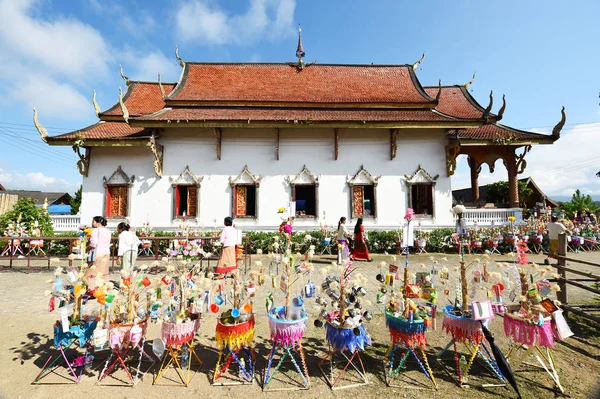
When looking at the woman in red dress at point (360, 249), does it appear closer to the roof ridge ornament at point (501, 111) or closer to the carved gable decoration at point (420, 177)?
the carved gable decoration at point (420, 177)

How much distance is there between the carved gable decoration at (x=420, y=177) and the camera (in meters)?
11.6

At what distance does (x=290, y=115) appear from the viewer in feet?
37.6

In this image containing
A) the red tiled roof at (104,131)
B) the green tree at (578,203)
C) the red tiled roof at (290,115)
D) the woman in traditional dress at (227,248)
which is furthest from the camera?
the green tree at (578,203)

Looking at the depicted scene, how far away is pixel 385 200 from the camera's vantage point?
11562 millimetres

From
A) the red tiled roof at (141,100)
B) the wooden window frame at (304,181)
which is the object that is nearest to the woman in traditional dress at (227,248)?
the wooden window frame at (304,181)

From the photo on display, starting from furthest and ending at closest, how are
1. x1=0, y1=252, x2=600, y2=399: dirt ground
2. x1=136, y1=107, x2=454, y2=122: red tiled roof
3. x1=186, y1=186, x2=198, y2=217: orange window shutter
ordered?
x1=186, y1=186, x2=198, y2=217: orange window shutter → x1=136, y1=107, x2=454, y2=122: red tiled roof → x1=0, y1=252, x2=600, y2=399: dirt ground

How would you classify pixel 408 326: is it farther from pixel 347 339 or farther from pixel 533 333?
pixel 533 333

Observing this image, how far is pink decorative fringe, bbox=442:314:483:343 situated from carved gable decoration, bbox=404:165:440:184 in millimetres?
8956

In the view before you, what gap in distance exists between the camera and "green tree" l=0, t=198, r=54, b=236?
10.4 m

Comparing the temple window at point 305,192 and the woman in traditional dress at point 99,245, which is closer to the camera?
→ the woman in traditional dress at point 99,245

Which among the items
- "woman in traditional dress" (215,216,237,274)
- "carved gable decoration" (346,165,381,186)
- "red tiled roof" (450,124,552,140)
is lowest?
"woman in traditional dress" (215,216,237,274)

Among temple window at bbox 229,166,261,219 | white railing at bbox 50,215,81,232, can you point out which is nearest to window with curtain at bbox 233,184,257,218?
temple window at bbox 229,166,261,219

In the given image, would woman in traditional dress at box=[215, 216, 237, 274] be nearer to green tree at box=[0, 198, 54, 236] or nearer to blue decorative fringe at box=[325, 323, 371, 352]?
blue decorative fringe at box=[325, 323, 371, 352]

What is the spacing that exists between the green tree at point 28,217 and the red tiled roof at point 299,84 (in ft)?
21.6
